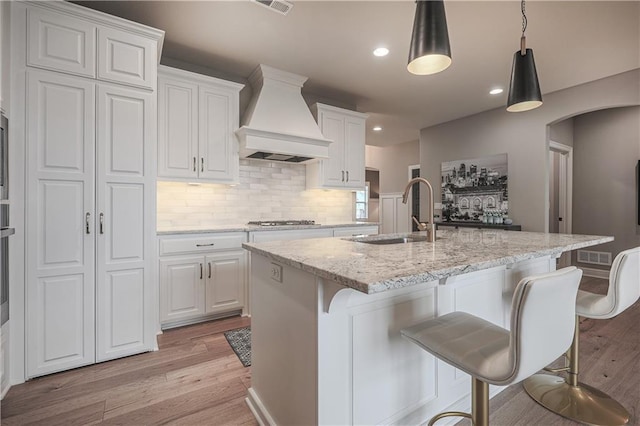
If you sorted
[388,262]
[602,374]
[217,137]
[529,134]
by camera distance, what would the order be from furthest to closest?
[529,134]
[217,137]
[602,374]
[388,262]

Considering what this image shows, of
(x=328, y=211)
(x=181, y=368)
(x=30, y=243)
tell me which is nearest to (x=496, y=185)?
(x=328, y=211)

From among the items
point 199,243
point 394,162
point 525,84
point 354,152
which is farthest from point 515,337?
point 394,162

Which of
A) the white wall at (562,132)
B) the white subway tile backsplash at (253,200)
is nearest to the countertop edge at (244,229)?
the white subway tile backsplash at (253,200)

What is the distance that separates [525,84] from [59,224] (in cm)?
319

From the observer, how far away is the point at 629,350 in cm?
240

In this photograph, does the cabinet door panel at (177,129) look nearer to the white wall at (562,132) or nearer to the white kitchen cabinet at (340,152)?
the white kitchen cabinet at (340,152)

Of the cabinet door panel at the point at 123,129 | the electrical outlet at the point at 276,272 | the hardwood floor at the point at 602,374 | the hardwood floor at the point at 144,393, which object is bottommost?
the hardwood floor at the point at 144,393

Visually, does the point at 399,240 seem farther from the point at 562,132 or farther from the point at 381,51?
the point at 562,132

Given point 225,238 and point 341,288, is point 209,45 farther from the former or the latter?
point 341,288

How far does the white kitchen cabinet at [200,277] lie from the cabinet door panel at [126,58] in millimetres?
1307

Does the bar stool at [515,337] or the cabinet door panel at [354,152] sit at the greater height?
the cabinet door panel at [354,152]

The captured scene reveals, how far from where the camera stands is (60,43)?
2.07 metres

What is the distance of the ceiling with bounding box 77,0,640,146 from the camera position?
2363mm

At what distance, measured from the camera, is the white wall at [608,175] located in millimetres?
4391
